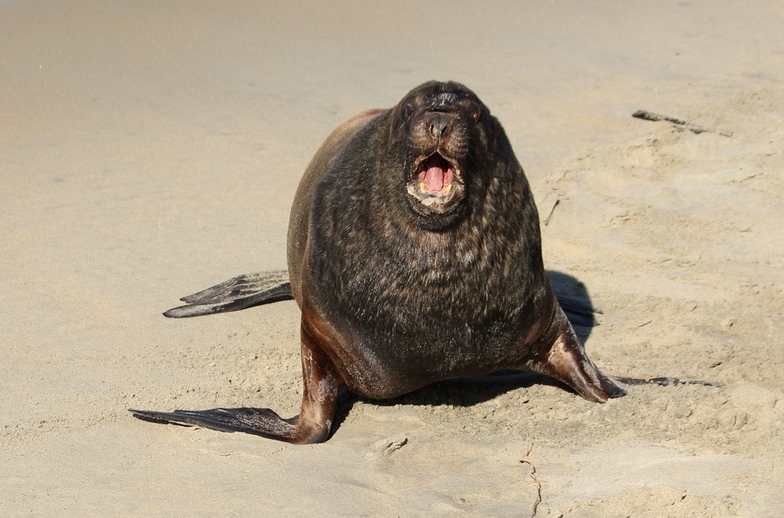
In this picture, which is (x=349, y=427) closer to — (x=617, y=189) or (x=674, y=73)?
(x=617, y=189)

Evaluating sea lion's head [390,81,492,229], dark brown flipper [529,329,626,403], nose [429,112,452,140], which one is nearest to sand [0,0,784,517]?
dark brown flipper [529,329,626,403]

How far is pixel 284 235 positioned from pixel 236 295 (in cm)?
108

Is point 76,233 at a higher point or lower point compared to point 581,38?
lower

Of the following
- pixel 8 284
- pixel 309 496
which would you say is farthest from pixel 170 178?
pixel 309 496

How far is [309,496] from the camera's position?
4.31 meters

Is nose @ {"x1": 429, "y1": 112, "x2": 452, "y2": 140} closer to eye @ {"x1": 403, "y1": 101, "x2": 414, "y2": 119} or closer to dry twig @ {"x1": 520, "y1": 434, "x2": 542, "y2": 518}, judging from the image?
eye @ {"x1": 403, "y1": 101, "x2": 414, "y2": 119}

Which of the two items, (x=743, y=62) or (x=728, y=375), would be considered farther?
(x=743, y=62)

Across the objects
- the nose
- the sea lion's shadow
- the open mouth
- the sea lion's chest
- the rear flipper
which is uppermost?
the nose

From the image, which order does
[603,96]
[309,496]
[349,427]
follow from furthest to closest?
[603,96]
[349,427]
[309,496]

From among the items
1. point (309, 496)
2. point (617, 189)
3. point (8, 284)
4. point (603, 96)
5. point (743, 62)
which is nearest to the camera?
point (309, 496)

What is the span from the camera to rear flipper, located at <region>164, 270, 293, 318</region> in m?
6.32

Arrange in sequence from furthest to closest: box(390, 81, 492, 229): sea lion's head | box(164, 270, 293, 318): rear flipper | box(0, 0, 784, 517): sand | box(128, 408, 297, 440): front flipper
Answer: box(164, 270, 293, 318): rear flipper → box(128, 408, 297, 440): front flipper → box(390, 81, 492, 229): sea lion's head → box(0, 0, 784, 517): sand

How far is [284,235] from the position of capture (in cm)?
748

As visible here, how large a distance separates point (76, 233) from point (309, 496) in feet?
11.6
